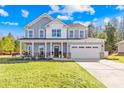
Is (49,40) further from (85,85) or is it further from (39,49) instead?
(85,85)

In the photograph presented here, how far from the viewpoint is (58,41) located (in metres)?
31.4

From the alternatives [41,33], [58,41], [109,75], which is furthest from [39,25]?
[109,75]

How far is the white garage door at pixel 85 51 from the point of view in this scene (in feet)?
104

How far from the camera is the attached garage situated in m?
31.8

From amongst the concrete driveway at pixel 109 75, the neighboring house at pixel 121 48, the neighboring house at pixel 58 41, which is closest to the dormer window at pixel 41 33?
the neighboring house at pixel 58 41

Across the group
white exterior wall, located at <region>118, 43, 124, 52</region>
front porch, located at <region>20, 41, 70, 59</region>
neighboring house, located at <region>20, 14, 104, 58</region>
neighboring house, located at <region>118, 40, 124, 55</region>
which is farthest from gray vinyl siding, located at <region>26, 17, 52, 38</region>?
white exterior wall, located at <region>118, 43, 124, 52</region>

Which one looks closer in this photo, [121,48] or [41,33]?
[41,33]

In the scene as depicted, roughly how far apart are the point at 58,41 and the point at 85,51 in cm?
366

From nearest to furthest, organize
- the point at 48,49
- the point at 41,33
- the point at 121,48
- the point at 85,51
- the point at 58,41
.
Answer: the point at 58,41 < the point at 85,51 < the point at 48,49 < the point at 41,33 < the point at 121,48

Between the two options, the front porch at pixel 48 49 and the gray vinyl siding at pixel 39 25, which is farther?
the gray vinyl siding at pixel 39 25

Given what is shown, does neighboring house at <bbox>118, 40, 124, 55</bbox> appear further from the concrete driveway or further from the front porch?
the concrete driveway

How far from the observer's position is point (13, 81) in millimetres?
11070

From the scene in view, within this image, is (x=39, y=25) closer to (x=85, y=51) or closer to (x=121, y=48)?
(x=85, y=51)

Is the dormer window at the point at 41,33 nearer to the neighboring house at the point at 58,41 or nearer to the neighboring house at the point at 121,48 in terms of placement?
the neighboring house at the point at 58,41
